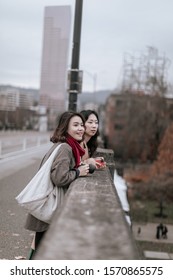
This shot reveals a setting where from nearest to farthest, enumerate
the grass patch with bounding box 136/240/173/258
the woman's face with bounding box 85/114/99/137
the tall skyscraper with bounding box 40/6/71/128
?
the woman's face with bounding box 85/114/99/137 → the tall skyscraper with bounding box 40/6/71/128 → the grass patch with bounding box 136/240/173/258

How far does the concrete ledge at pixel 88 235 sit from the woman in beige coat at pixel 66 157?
56 centimetres

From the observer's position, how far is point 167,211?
3052 centimetres

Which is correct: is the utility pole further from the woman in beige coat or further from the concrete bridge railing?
the concrete bridge railing

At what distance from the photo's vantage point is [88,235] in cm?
158

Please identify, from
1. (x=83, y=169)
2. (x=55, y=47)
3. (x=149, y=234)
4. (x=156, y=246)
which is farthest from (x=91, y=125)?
(x=149, y=234)

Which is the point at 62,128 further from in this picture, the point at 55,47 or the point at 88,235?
the point at 55,47

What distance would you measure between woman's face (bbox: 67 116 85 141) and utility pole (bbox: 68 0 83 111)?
2294 mm

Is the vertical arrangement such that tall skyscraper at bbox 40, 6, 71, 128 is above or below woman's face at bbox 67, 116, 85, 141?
above

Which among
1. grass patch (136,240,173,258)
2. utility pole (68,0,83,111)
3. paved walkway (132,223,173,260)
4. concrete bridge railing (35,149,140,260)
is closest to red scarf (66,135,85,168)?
concrete bridge railing (35,149,140,260)

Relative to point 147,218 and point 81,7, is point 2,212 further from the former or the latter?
point 147,218

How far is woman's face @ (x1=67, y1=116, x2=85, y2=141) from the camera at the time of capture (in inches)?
107

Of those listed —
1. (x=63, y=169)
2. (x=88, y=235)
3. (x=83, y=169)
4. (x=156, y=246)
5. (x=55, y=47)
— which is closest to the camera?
(x=88, y=235)

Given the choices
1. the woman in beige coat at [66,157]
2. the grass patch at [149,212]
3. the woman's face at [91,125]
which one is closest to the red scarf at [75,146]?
the woman in beige coat at [66,157]

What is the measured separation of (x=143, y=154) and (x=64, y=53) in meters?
34.7
